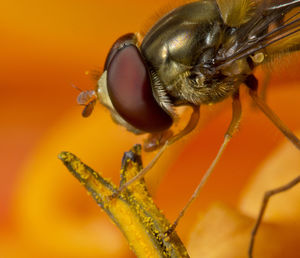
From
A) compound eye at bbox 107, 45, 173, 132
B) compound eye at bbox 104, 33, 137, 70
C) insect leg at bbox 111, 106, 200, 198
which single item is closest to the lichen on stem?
insect leg at bbox 111, 106, 200, 198

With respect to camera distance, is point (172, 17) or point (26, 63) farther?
point (26, 63)

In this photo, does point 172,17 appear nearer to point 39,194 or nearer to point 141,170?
point 141,170

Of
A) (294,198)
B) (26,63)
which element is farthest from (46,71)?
(294,198)

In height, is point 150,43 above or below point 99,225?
above

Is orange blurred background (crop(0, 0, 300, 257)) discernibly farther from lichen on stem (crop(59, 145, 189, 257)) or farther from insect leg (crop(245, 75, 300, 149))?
lichen on stem (crop(59, 145, 189, 257))

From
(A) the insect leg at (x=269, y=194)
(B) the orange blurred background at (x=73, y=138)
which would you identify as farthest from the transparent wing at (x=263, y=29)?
(A) the insect leg at (x=269, y=194)

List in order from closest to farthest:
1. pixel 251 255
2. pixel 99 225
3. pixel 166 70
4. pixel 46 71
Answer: pixel 251 255 → pixel 166 70 → pixel 99 225 → pixel 46 71

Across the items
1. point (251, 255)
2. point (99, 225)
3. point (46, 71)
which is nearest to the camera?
point (251, 255)
